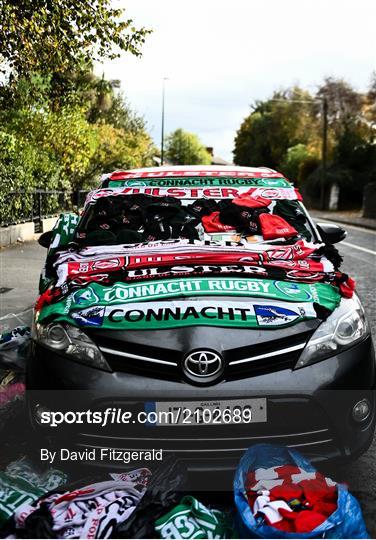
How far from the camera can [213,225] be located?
4922mm

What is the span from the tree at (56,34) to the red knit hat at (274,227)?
19.2ft

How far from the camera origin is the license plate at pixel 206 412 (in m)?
3.08

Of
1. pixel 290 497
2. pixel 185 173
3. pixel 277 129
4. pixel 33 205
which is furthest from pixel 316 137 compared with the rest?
pixel 290 497

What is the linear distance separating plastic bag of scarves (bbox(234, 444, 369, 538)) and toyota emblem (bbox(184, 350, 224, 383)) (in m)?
0.37

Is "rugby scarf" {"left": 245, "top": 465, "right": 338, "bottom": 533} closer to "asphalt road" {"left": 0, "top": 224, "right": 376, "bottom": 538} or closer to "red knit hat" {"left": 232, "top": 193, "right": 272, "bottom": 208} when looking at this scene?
"asphalt road" {"left": 0, "top": 224, "right": 376, "bottom": 538}

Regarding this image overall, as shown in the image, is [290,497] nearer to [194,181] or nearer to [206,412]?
[206,412]

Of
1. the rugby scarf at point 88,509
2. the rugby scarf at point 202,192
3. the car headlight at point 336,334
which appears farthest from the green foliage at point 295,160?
the rugby scarf at point 88,509

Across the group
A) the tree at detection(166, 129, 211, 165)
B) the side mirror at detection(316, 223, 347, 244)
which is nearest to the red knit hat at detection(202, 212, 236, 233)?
the side mirror at detection(316, 223, 347, 244)

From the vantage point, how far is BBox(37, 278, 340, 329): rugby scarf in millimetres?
3215

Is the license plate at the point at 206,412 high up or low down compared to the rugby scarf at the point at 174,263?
→ down

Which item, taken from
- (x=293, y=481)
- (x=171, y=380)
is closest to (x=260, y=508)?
(x=293, y=481)

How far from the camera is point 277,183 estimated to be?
5395 mm

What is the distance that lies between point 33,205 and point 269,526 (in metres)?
16.8

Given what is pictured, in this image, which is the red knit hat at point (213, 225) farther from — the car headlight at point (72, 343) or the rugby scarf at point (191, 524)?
the rugby scarf at point (191, 524)
